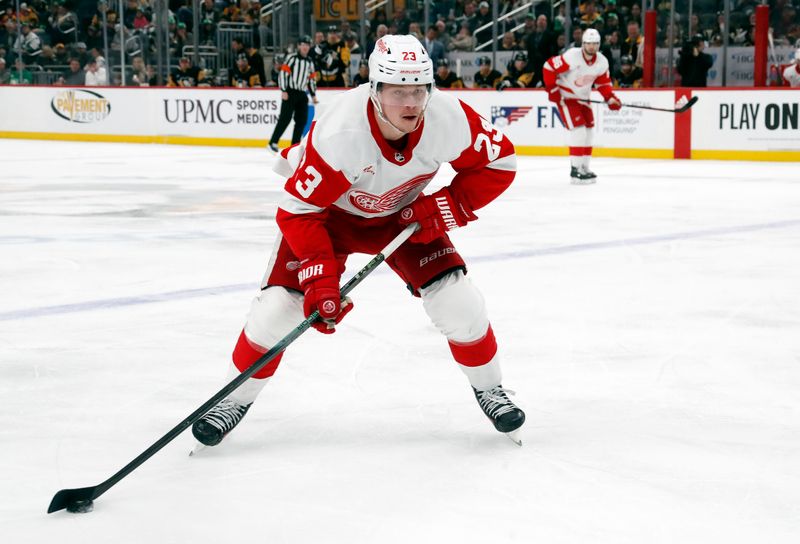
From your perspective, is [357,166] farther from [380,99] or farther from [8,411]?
[8,411]

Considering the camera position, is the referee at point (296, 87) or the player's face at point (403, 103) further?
the referee at point (296, 87)

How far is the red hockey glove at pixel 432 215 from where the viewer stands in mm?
2570

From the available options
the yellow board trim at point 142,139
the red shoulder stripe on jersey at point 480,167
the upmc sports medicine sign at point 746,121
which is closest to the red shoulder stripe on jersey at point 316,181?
the red shoulder stripe on jersey at point 480,167

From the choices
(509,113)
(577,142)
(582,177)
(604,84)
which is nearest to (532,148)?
(509,113)

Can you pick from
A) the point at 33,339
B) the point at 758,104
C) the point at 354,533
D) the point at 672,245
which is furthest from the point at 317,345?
the point at 758,104

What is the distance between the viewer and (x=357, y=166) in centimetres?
243

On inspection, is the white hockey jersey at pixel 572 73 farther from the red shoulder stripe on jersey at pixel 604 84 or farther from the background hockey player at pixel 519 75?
the background hockey player at pixel 519 75

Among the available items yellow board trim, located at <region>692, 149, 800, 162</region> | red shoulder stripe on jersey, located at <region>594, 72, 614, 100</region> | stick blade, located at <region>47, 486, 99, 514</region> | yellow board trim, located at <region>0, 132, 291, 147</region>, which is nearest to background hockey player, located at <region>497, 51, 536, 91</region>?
yellow board trim, located at <region>692, 149, 800, 162</region>

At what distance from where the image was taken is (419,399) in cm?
301

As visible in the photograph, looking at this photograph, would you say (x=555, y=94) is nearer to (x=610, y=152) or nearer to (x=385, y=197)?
(x=610, y=152)

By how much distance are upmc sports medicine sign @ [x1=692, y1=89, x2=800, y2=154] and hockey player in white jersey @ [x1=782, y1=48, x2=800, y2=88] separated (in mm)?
233

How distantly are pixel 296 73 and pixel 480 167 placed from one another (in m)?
10.8

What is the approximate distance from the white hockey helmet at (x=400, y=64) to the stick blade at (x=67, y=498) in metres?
1.03

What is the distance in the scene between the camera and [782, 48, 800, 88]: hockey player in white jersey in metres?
11.3
